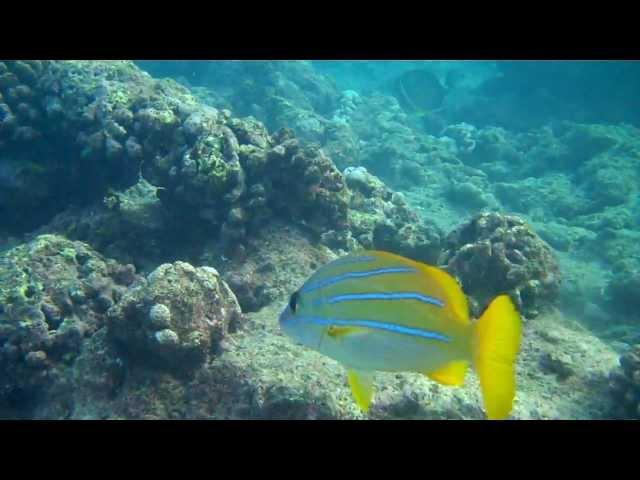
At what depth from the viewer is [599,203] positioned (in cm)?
1520

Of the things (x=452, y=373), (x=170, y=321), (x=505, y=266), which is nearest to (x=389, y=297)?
(x=452, y=373)

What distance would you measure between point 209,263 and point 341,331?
466 centimetres

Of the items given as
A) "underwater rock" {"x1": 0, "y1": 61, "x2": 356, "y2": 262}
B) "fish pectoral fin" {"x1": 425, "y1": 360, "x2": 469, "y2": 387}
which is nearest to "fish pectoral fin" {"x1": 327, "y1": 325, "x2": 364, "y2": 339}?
"fish pectoral fin" {"x1": 425, "y1": 360, "x2": 469, "y2": 387}

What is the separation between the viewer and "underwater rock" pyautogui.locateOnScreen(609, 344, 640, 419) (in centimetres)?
453

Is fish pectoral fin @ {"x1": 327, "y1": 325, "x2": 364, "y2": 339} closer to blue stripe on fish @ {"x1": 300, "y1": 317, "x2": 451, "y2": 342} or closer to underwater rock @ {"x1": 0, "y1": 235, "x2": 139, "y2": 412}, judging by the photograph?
blue stripe on fish @ {"x1": 300, "y1": 317, "x2": 451, "y2": 342}

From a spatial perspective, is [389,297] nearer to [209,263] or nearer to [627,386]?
[627,386]

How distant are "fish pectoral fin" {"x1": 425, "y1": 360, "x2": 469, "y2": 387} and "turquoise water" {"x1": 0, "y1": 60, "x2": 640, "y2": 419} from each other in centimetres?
162

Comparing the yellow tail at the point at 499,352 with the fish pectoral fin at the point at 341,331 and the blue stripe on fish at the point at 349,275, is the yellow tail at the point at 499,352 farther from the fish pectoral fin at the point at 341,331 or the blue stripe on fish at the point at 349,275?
the fish pectoral fin at the point at 341,331

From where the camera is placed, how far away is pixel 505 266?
19.9 ft
